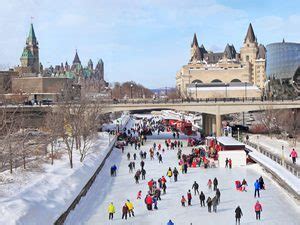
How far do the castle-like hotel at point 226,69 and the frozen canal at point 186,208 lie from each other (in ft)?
208

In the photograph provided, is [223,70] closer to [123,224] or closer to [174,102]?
[174,102]

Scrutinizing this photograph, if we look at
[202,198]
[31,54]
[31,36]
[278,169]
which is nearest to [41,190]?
[202,198]

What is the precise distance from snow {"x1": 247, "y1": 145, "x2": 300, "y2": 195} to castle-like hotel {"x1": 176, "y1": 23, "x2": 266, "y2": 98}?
59.1m

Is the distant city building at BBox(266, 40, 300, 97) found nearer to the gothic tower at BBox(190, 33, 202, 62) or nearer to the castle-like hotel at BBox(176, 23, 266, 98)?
the castle-like hotel at BBox(176, 23, 266, 98)

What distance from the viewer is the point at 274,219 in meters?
19.0

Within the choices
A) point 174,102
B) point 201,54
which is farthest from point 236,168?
point 201,54

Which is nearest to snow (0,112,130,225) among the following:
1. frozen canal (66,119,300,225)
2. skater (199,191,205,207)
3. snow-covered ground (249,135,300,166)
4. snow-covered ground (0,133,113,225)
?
snow-covered ground (0,133,113,225)

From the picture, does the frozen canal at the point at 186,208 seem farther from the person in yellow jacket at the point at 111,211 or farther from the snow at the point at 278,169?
the snow at the point at 278,169

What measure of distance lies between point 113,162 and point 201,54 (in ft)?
399

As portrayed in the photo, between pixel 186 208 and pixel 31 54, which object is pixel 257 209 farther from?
pixel 31 54

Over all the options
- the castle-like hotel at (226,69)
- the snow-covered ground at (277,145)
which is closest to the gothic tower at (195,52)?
the castle-like hotel at (226,69)

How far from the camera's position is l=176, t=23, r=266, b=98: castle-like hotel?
347 feet

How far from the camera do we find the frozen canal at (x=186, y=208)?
19.2 metres

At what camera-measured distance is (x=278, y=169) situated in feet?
89.9
